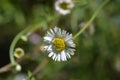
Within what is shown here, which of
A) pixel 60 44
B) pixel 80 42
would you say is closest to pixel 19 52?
pixel 60 44

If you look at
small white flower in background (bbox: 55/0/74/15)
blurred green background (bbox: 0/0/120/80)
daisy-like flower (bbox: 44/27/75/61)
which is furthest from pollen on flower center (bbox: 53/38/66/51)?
blurred green background (bbox: 0/0/120/80)

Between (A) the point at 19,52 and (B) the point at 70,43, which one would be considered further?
(A) the point at 19,52

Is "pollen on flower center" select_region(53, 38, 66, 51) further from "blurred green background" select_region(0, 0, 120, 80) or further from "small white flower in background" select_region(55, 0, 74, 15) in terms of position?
"blurred green background" select_region(0, 0, 120, 80)

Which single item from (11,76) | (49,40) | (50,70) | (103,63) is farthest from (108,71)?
(49,40)

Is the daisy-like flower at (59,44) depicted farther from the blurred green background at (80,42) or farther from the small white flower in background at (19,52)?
the blurred green background at (80,42)

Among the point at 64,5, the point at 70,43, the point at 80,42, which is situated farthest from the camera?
the point at 80,42

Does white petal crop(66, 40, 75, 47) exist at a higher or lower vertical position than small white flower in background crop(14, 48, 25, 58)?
lower

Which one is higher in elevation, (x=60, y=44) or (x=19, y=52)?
(x=19, y=52)

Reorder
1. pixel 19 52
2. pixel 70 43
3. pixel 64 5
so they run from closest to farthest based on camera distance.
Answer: pixel 70 43 → pixel 19 52 → pixel 64 5

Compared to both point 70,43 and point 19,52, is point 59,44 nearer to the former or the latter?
point 70,43

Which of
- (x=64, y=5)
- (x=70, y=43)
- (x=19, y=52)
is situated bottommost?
(x=70, y=43)
